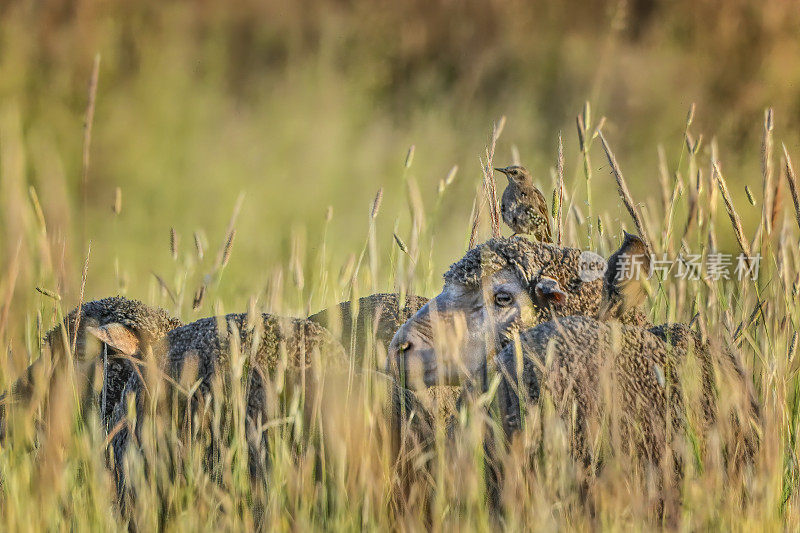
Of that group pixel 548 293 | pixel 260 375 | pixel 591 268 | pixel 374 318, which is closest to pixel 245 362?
pixel 260 375

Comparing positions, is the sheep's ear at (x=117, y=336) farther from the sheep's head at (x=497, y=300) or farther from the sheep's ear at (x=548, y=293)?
the sheep's ear at (x=548, y=293)

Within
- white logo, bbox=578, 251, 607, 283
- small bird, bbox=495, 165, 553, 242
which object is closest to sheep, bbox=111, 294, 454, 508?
white logo, bbox=578, 251, 607, 283

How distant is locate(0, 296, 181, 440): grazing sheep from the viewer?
5.36ft

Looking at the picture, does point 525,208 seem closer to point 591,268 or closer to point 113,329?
point 591,268

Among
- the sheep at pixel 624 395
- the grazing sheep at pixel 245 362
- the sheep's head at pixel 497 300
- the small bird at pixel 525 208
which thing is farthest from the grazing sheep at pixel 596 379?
the small bird at pixel 525 208

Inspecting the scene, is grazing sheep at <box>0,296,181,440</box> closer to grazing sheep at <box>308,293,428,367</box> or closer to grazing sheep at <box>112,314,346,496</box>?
grazing sheep at <box>112,314,346,496</box>

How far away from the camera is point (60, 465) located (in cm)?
119

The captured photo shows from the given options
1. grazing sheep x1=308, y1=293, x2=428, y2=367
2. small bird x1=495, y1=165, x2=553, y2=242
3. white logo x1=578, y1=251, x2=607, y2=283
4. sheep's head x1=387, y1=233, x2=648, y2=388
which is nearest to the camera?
sheep's head x1=387, y1=233, x2=648, y2=388

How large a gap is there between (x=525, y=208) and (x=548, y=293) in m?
0.50

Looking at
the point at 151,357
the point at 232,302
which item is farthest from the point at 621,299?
the point at 232,302

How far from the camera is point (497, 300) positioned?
1654mm

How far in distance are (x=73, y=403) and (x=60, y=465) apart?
0.38 m

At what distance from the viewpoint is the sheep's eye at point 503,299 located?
165 cm

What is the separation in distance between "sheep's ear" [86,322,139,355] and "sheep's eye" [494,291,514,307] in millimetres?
643
